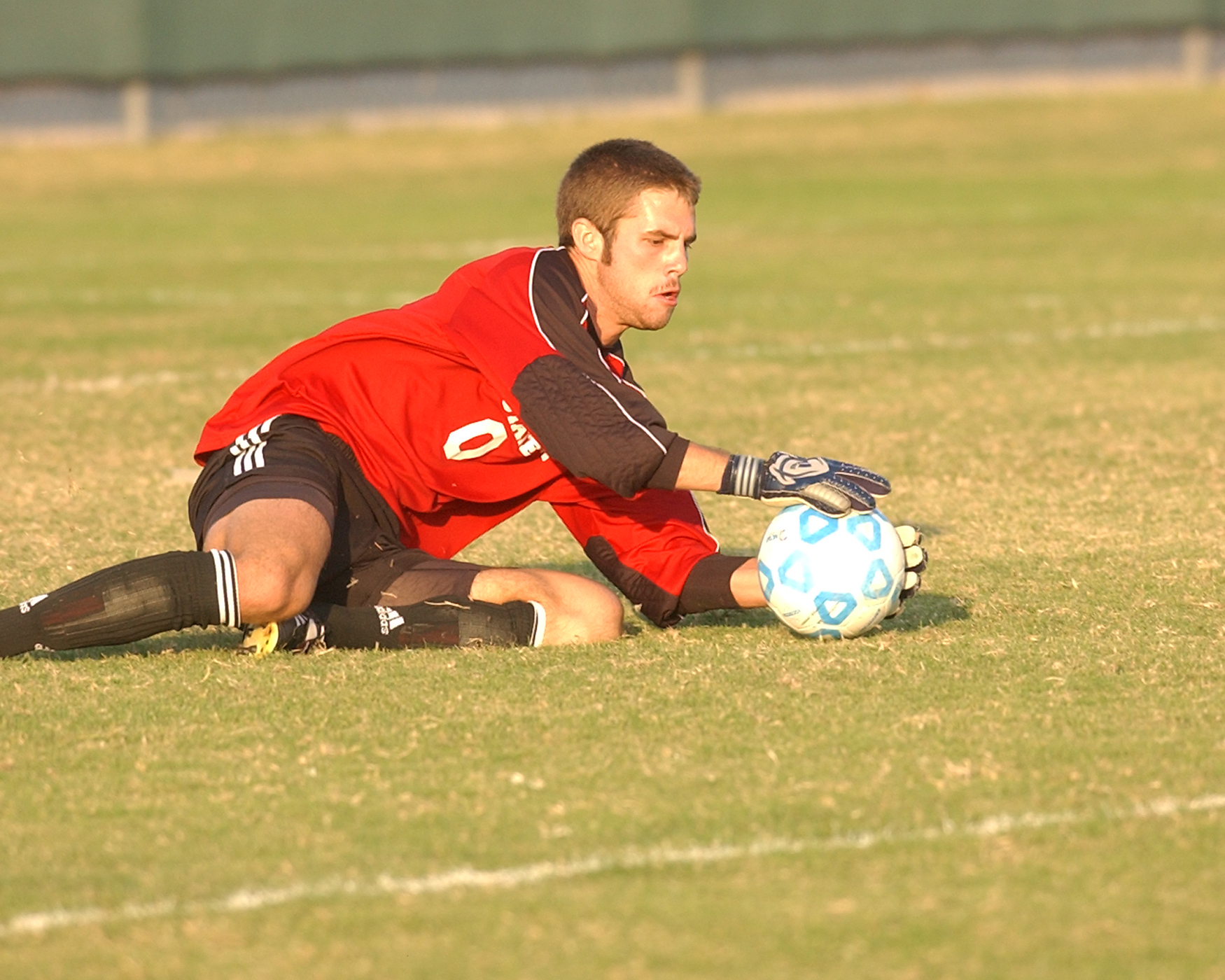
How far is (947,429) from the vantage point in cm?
866

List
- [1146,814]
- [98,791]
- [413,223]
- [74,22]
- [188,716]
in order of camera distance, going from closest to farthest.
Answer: [1146,814] < [98,791] < [188,716] < [413,223] < [74,22]

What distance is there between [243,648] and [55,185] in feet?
68.3

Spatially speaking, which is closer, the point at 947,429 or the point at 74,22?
the point at 947,429

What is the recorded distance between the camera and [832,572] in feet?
16.6

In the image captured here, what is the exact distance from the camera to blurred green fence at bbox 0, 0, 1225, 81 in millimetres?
27031

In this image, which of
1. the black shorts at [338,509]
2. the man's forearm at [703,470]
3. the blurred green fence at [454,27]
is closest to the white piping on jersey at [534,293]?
the man's forearm at [703,470]

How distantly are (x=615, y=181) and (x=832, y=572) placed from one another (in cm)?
118

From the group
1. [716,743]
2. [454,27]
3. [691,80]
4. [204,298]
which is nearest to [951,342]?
[204,298]

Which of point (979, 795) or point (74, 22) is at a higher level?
point (74, 22)

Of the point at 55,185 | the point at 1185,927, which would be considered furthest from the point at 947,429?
the point at 55,185

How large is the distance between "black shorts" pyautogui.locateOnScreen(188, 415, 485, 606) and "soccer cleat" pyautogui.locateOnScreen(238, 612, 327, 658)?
0.20 meters

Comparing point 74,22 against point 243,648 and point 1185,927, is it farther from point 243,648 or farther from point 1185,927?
point 1185,927

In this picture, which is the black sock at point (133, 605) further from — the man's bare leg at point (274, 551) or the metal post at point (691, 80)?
the metal post at point (691, 80)

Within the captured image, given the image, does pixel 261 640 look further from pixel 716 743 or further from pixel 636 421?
pixel 716 743
